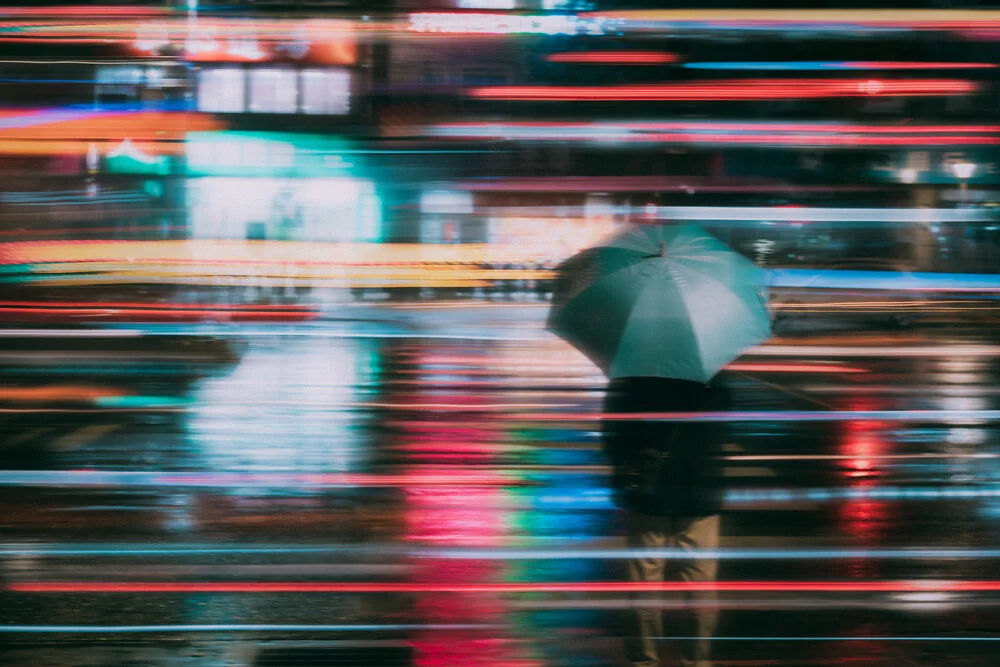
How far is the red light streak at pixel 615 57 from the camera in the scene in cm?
565

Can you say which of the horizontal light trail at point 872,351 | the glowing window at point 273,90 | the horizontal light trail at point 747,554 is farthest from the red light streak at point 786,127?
the horizontal light trail at point 872,351

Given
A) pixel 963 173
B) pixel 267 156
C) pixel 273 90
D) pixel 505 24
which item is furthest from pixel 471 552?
pixel 273 90

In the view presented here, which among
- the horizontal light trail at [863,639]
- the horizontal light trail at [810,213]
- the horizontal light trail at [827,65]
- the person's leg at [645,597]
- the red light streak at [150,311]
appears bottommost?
the horizontal light trail at [863,639]

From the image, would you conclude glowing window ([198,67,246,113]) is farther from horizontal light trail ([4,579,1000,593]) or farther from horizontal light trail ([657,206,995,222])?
horizontal light trail ([4,579,1000,593])

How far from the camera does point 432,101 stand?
250 inches

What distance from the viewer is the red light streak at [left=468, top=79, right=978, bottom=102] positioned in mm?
5688

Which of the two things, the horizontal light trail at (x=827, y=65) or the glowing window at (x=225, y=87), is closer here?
the horizontal light trail at (x=827, y=65)

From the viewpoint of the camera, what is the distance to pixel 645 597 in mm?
3211

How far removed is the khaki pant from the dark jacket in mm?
56

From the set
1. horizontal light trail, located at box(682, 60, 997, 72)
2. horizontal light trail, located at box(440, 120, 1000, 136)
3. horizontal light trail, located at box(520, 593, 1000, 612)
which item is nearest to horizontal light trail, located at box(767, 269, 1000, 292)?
horizontal light trail, located at box(440, 120, 1000, 136)

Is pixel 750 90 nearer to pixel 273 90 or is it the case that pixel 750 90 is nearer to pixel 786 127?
pixel 786 127

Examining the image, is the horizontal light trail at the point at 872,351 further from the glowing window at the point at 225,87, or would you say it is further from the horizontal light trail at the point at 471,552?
the horizontal light trail at the point at 471,552

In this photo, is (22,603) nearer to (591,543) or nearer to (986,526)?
(591,543)

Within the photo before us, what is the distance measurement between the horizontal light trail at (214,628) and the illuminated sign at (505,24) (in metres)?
3.37
